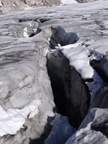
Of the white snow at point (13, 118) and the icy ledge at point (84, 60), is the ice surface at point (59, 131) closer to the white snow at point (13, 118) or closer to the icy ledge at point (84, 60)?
the white snow at point (13, 118)

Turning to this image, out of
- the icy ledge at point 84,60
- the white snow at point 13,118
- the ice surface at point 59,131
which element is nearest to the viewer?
the white snow at point 13,118

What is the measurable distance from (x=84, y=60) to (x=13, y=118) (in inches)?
65.9

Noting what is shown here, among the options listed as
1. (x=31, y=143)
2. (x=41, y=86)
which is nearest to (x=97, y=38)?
(x=41, y=86)

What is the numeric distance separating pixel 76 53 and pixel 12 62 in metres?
1.00

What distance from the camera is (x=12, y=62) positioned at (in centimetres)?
529

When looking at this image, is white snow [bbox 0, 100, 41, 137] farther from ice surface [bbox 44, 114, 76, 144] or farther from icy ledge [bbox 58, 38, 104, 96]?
icy ledge [bbox 58, 38, 104, 96]

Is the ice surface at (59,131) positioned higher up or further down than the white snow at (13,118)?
further down

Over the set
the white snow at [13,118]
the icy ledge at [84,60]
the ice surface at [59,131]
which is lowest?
the ice surface at [59,131]

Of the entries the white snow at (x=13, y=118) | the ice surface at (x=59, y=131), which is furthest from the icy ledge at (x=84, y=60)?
the white snow at (x=13, y=118)

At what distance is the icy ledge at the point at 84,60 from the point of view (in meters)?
4.56

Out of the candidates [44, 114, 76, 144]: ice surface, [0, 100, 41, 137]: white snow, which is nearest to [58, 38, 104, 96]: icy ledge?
[44, 114, 76, 144]: ice surface

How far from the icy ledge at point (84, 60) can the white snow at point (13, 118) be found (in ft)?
2.64

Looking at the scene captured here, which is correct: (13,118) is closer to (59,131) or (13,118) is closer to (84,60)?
(59,131)

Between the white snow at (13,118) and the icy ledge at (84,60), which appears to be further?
the icy ledge at (84,60)
